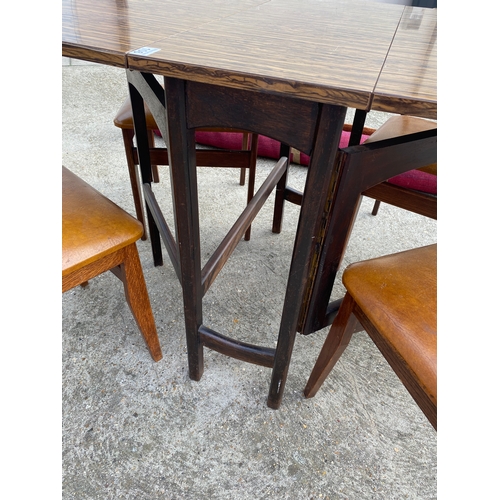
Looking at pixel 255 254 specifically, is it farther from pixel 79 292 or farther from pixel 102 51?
pixel 102 51

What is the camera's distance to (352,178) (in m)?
0.78

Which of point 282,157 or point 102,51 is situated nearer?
point 102,51

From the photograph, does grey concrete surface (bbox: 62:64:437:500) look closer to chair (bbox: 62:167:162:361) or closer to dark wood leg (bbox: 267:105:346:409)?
dark wood leg (bbox: 267:105:346:409)

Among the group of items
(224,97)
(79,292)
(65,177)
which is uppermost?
(224,97)

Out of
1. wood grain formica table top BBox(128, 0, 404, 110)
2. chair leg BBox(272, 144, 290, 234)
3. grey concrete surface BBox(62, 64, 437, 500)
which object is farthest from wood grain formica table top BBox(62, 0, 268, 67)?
grey concrete surface BBox(62, 64, 437, 500)

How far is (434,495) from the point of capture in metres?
1.04

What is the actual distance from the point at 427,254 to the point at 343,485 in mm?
701

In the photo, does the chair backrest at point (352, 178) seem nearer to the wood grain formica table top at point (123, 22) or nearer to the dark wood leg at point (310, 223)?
the dark wood leg at point (310, 223)

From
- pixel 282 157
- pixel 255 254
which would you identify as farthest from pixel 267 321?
pixel 282 157

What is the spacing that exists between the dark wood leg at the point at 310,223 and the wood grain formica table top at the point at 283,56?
6 cm

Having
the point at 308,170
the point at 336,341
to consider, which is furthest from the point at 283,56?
the point at 336,341

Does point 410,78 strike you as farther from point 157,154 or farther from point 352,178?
point 157,154

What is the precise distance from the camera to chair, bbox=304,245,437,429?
700 mm
